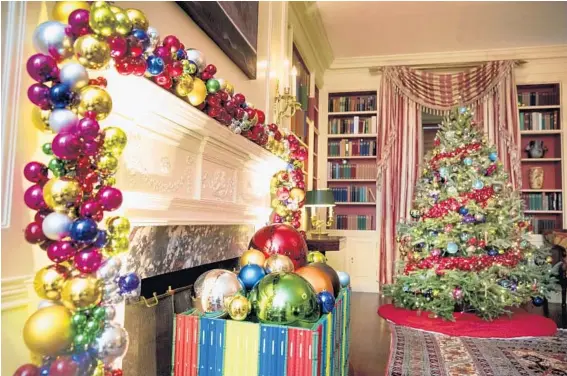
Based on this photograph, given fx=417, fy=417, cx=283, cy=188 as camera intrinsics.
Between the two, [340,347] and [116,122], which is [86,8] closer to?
[116,122]

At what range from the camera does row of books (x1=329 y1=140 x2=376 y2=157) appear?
550cm

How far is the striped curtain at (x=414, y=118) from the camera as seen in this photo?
16.4ft

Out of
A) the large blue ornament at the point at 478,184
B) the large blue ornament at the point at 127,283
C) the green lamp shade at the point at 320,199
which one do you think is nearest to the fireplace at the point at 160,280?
the large blue ornament at the point at 127,283

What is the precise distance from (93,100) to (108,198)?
0.77 ft

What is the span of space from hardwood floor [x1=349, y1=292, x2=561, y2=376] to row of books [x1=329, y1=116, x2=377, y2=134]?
2.14 m

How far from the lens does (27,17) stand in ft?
3.32

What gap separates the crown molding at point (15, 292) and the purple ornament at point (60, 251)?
0.12m

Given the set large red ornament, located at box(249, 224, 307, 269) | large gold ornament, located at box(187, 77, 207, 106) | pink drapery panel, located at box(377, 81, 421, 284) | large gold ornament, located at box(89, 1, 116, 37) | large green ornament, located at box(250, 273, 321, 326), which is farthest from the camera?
pink drapery panel, located at box(377, 81, 421, 284)

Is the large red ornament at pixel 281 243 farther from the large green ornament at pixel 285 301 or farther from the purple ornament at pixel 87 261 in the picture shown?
the purple ornament at pixel 87 261

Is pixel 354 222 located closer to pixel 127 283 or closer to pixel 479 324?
pixel 479 324

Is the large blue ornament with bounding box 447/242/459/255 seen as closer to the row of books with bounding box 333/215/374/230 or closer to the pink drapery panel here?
the pink drapery panel

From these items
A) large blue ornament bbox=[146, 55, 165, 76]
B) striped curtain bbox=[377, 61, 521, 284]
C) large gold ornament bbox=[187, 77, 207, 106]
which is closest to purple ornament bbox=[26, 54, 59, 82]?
large blue ornament bbox=[146, 55, 165, 76]

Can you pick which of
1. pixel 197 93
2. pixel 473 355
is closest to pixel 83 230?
pixel 197 93

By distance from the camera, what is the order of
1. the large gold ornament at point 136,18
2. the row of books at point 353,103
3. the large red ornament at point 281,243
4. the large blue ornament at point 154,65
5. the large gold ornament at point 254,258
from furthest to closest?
the row of books at point 353,103 < the large red ornament at point 281,243 < the large gold ornament at point 254,258 < the large blue ornament at point 154,65 < the large gold ornament at point 136,18
